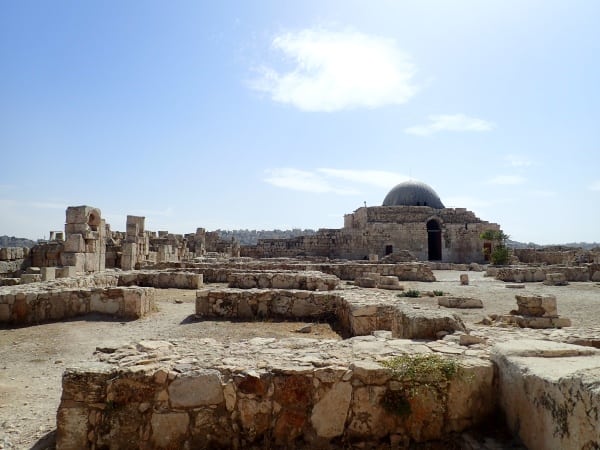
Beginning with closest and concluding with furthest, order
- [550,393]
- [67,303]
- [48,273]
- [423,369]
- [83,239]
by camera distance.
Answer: [550,393], [423,369], [67,303], [48,273], [83,239]

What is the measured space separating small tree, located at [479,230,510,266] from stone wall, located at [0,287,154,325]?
2202 cm

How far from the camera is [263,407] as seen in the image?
3148 millimetres

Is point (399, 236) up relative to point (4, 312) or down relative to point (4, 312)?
up

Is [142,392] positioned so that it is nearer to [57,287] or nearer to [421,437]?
[421,437]

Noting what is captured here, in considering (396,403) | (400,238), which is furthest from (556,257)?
(396,403)

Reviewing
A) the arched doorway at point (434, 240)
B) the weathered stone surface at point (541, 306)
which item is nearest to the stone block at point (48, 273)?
the weathered stone surface at point (541, 306)

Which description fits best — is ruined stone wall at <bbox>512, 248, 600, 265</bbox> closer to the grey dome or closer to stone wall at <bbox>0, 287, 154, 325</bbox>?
the grey dome

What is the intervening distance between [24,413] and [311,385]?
280 centimetres

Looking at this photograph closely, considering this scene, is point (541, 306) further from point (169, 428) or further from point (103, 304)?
point (103, 304)

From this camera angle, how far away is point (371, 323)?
6617 mm

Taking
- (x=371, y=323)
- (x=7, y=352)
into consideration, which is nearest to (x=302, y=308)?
(x=371, y=323)

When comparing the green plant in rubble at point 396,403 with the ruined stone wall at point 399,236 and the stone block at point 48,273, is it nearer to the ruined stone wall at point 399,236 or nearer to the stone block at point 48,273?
the stone block at point 48,273

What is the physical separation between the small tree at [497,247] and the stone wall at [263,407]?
23.8 metres

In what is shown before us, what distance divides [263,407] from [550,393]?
198cm
